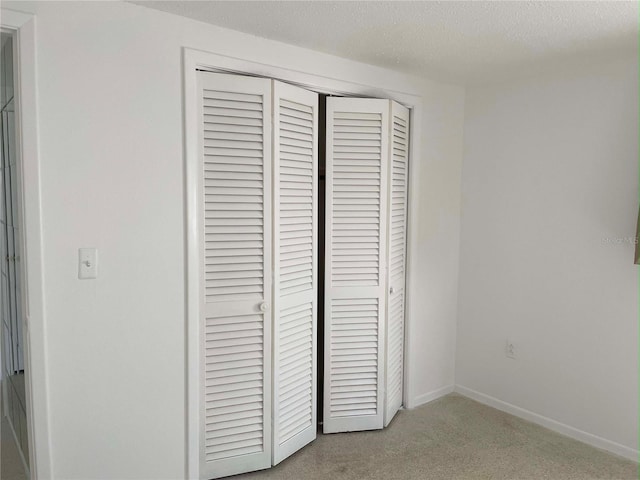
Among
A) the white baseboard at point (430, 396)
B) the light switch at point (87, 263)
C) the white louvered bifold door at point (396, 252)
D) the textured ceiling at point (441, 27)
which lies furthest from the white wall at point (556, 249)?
the light switch at point (87, 263)

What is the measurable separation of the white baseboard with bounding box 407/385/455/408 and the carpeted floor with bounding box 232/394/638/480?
0.14m

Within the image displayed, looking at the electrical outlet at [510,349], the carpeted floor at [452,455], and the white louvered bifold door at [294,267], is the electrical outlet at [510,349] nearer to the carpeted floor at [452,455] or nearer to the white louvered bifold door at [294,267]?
the carpeted floor at [452,455]

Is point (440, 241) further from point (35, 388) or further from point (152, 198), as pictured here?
point (35, 388)

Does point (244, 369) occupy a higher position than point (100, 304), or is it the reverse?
point (100, 304)

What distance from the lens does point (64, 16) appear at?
180 cm

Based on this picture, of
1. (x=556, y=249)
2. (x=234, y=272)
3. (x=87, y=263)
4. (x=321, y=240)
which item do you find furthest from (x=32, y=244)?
(x=556, y=249)

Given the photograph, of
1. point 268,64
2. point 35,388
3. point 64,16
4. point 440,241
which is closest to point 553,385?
point 440,241

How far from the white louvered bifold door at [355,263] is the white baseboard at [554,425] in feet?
2.74

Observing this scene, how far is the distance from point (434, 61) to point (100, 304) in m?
2.06

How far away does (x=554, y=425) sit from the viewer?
2.83 metres

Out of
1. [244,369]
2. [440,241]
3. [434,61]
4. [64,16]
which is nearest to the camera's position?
[64,16]

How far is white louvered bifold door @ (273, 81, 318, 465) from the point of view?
92.7 inches

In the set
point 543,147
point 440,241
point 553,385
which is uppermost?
point 543,147

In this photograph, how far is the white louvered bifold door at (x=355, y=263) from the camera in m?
2.63
